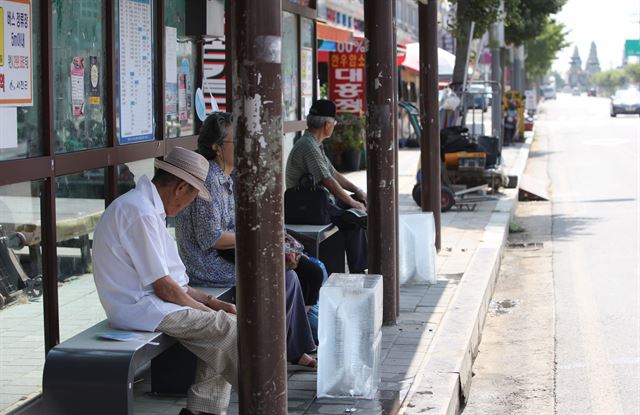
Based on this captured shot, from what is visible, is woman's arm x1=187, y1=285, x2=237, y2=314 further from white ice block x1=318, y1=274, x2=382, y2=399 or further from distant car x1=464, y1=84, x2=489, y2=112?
distant car x1=464, y1=84, x2=489, y2=112

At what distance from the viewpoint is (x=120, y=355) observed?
4.70 meters

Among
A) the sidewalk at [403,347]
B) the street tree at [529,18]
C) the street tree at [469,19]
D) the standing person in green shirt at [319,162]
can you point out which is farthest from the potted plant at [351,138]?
the standing person in green shirt at [319,162]

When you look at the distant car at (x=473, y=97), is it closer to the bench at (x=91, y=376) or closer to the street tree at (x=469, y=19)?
the street tree at (x=469, y=19)

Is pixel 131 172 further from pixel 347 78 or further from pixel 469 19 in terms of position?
pixel 347 78

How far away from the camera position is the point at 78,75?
6.05m

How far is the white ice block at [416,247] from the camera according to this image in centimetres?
966

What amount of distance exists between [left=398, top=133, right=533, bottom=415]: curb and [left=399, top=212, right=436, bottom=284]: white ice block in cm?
37

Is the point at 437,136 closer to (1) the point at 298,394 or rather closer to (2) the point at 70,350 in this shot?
(1) the point at 298,394

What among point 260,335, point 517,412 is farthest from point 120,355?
point 517,412

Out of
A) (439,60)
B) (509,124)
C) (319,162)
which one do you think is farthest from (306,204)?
(509,124)

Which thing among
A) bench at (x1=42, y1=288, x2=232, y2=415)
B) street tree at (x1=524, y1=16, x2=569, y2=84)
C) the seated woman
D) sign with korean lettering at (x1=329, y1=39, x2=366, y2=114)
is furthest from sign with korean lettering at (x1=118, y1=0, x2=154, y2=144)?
street tree at (x1=524, y1=16, x2=569, y2=84)

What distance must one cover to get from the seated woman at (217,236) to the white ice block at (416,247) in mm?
3046

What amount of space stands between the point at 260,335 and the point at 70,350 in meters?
0.89

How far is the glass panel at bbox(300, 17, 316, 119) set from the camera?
11.6 metres
